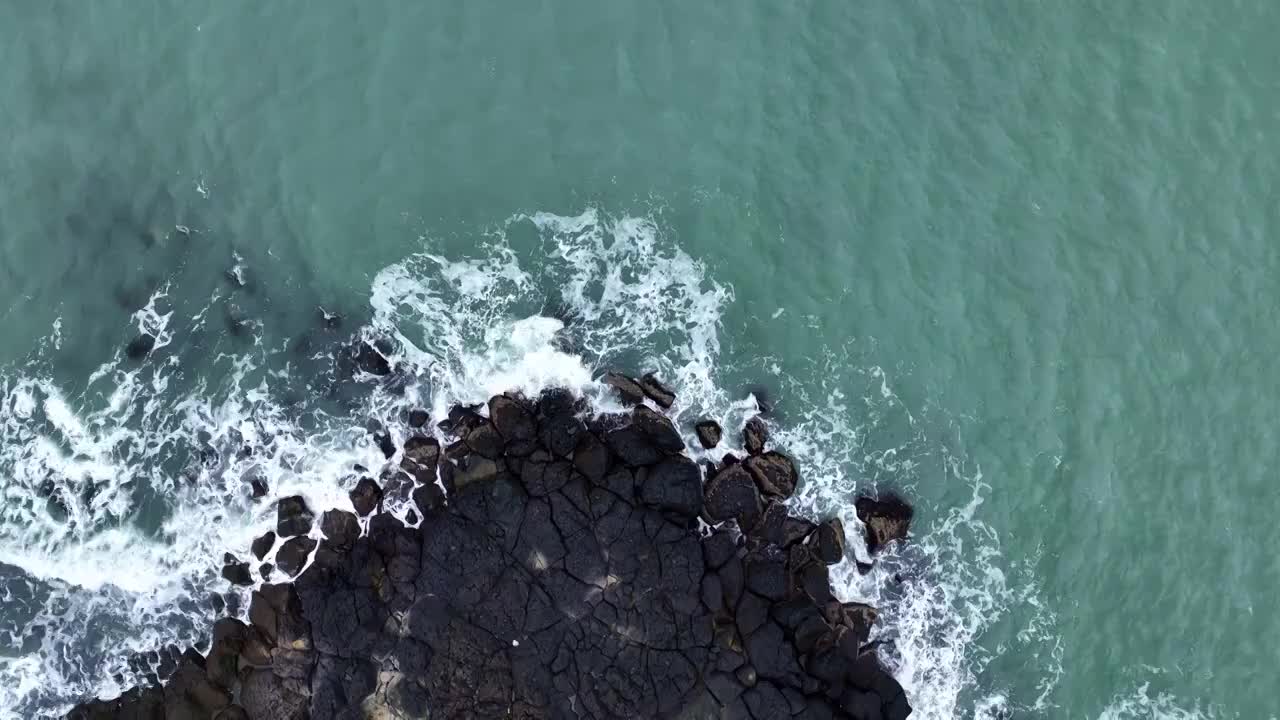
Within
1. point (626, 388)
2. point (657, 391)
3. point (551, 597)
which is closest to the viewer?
point (551, 597)

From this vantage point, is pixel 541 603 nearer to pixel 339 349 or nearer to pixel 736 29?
pixel 339 349

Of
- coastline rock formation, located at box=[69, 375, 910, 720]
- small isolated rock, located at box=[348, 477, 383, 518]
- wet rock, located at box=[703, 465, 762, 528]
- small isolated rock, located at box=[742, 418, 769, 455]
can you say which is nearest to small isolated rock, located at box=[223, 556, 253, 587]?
coastline rock formation, located at box=[69, 375, 910, 720]

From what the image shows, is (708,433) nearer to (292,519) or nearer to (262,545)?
(292,519)

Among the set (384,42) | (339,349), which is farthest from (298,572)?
(384,42)

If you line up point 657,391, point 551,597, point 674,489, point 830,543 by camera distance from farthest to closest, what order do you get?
point 657,391
point 830,543
point 674,489
point 551,597

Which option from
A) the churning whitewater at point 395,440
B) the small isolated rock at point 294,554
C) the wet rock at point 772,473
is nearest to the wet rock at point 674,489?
the churning whitewater at point 395,440

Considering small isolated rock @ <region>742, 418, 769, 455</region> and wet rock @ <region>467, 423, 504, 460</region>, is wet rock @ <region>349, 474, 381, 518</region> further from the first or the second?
small isolated rock @ <region>742, 418, 769, 455</region>

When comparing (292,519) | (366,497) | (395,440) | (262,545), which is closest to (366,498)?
(366,497)
